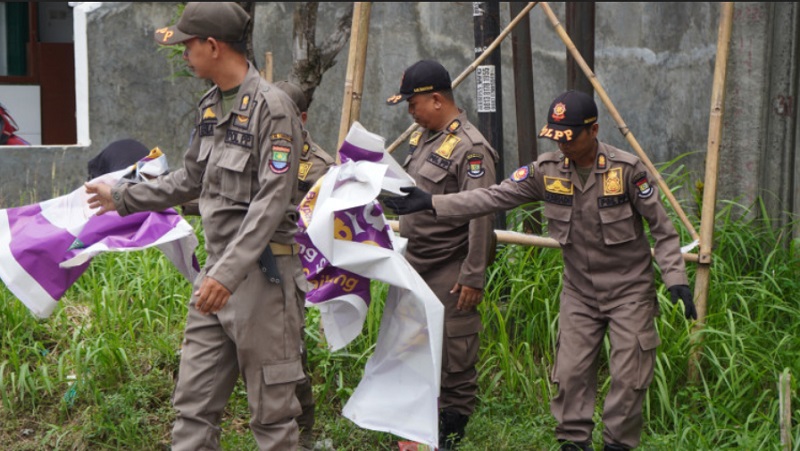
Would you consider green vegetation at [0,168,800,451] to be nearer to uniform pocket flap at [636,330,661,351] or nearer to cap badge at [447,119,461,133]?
uniform pocket flap at [636,330,661,351]

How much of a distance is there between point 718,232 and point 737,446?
159 cm

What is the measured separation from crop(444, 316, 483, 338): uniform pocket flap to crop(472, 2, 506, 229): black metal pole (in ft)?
4.03

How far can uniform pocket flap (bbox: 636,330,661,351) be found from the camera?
5051mm

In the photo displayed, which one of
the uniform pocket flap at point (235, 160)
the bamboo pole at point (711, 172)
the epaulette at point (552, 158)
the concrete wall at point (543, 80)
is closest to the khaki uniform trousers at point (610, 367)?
the epaulette at point (552, 158)

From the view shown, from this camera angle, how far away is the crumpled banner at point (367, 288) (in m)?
4.79

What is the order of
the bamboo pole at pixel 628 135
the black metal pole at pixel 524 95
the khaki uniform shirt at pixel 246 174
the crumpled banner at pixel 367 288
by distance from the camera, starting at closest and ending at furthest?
the khaki uniform shirt at pixel 246 174 → the crumpled banner at pixel 367 288 → the bamboo pole at pixel 628 135 → the black metal pole at pixel 524 95

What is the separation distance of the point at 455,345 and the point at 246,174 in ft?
5.20

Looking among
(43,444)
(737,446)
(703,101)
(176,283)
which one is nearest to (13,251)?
(43,444)

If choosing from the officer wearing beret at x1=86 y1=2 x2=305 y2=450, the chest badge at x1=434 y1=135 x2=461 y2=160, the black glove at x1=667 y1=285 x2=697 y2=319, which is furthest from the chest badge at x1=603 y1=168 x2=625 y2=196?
the officer wearing beret at x1=86 y1=2 x2=305 y2=450

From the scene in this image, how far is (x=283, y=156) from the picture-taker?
4.34m

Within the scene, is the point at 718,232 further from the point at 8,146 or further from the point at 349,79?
Answer: the point at 8,146

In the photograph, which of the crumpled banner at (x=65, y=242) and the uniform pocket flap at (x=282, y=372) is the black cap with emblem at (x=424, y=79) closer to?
the crumpled banner at (x=65, y=242)

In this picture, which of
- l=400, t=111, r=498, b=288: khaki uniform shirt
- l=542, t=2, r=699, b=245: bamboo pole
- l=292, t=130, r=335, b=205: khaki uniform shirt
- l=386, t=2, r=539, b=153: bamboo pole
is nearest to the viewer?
l=400, t=111, r=498, b=288: khaki uniform shirt

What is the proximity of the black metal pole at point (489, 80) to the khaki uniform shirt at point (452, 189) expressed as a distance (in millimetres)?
871
